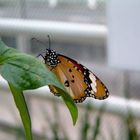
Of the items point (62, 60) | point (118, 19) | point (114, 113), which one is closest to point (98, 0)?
point (118, 19)

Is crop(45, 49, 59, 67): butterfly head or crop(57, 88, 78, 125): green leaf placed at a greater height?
crop(45, 49, 59, 67): butterfly head

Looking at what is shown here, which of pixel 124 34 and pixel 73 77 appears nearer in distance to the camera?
pixel 73 77

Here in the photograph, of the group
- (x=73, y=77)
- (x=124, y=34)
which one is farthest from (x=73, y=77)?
(x=124, y=34)

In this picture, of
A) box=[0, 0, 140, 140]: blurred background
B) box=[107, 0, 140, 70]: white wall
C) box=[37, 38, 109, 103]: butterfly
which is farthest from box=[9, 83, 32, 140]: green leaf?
box=[107, 0, 140, 70]: white wall

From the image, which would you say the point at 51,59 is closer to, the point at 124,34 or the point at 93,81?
the point at 93,81

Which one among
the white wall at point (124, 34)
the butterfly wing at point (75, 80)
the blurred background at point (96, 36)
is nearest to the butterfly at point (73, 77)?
the butterfly wing at point (75, 80)

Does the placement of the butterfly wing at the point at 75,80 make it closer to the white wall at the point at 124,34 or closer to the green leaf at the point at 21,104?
the green leaf at the point at 21,104

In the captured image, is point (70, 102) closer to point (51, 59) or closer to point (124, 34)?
point (51, 59)

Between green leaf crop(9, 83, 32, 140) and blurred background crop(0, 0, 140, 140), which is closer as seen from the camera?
green leaf crop(9, 83, 32, 140)

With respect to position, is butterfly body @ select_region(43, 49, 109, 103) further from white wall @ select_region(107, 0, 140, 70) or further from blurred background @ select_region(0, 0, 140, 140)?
white wall @ select_region(107, 0, 140, 70)
